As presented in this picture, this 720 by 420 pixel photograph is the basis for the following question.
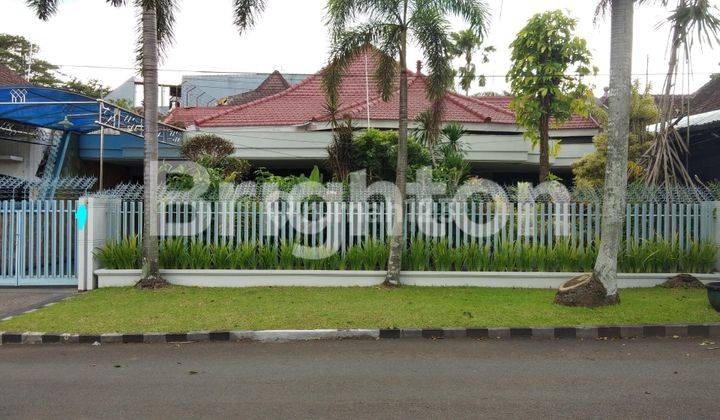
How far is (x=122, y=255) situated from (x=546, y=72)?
1054 centimetres

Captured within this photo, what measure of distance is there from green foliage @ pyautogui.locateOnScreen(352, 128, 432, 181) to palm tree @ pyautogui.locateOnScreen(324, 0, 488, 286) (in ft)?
12.6

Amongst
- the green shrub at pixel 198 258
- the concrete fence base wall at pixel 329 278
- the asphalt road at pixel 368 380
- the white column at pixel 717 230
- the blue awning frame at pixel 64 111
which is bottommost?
the asphalt road at pixel 368 380

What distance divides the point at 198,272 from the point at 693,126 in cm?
1206

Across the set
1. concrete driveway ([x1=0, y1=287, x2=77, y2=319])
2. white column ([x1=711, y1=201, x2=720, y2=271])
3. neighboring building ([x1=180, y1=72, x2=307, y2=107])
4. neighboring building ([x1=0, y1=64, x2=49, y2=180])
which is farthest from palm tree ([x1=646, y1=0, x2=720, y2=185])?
neighboring building ([x1=180, y1=72, x2=307, y2=107])

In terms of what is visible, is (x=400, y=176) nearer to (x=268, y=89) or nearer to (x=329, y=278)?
(x=329, y=278)

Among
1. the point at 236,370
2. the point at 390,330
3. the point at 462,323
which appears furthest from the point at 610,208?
the point at 236,370

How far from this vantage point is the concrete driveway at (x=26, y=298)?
959 cm

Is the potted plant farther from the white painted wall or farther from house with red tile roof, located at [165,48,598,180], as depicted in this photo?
the white painted wall

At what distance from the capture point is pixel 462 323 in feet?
27.0

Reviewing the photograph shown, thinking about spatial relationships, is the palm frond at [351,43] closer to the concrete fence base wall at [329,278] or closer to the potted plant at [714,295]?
the concrete fence base wall at [329,278]

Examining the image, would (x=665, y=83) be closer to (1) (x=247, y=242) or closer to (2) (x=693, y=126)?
(2) (x=693, y=126)

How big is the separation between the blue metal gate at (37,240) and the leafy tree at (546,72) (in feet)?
35.3

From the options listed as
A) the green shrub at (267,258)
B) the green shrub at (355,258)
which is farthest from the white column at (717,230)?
the green shrub at (267,258)

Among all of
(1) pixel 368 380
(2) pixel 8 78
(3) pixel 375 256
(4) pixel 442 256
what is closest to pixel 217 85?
(2) pixel 8 78
